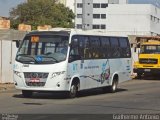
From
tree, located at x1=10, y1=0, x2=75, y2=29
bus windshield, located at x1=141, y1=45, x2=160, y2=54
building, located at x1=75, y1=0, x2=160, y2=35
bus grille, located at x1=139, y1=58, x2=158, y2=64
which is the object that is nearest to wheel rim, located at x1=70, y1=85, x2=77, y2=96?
bus grille, located at x1=139, y1=58, x2=158, y2=64

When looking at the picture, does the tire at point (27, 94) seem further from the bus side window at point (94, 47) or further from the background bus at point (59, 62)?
the bus side window at point (94, 47)

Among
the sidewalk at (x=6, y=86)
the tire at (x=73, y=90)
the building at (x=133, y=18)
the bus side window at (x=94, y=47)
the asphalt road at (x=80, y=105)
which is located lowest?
the sidewalk at (x=6, y=86)

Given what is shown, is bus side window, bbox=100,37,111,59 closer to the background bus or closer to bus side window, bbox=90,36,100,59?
the background bus

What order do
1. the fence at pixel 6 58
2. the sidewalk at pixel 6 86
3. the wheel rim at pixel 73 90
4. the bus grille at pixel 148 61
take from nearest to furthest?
1. the wheel rim at pixel 73 90
2. the sidewalk at pixel 6 86
3. the fence at pixel 6 58
4. the bus grille at pixel 148 61

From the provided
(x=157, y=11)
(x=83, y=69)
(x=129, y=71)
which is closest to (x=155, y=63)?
(x=129, y=71)

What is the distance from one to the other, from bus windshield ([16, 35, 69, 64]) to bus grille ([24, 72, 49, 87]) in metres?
0.44

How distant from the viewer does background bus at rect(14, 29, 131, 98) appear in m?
19.2

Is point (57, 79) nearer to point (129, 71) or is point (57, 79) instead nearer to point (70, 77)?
point (70, 77)

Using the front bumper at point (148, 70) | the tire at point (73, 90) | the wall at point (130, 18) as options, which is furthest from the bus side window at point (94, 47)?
the wall at point (130, 18)

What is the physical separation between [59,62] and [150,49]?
18438 mm

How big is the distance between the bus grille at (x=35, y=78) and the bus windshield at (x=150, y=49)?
60.8ft

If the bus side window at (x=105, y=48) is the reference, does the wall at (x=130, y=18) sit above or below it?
above

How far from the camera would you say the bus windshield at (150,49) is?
36625 mm

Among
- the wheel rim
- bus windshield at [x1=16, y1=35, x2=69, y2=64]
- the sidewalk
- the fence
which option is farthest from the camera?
the fence
